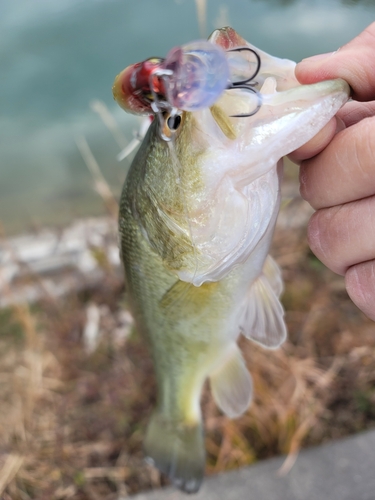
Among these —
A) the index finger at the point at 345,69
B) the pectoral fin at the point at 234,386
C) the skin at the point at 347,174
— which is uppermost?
the index finger at the point at 345,69

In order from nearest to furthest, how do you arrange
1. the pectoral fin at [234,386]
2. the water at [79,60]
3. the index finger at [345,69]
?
the index finger at [345,69] < the pectoral fin at [234,386] < the water at [79,60]

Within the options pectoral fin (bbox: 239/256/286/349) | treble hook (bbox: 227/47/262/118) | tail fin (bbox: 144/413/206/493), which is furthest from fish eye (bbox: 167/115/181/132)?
tail fin (bbox: 144/413/206/493)

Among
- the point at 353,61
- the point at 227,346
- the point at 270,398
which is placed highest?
the point at 353,61

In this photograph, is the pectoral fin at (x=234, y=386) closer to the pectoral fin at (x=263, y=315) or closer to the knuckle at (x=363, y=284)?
the pectoral fin at (x=263, y=315)

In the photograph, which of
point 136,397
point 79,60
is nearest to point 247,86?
point 136,397

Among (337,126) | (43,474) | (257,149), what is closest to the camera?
(257,149)

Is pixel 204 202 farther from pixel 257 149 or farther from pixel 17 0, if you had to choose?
pixel 17 0

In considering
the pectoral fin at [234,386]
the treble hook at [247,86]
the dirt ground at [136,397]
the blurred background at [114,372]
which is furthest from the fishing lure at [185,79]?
the dirt ground at [136,397]

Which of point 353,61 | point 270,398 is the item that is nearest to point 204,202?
point 353,61
